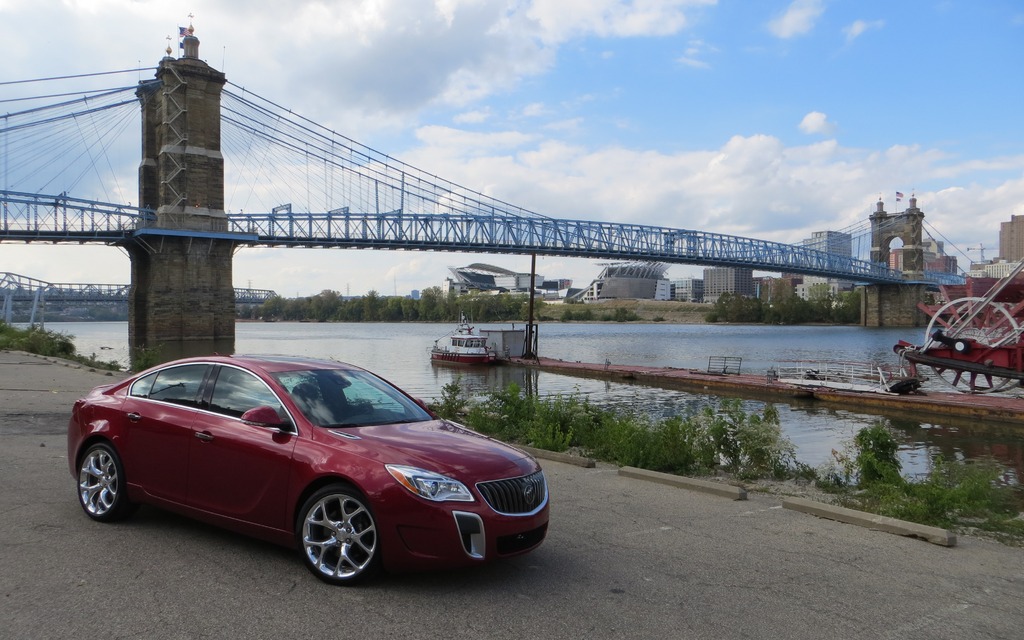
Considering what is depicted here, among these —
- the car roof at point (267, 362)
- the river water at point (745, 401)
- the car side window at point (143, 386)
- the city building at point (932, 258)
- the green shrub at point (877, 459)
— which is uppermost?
the city building at point (932, 258)

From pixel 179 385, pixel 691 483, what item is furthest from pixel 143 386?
pixel 691 483

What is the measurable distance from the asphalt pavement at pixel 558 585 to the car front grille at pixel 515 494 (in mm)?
518

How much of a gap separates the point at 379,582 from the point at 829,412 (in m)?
27.0

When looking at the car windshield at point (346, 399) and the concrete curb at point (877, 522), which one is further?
the concrete curb at point (877, 522)

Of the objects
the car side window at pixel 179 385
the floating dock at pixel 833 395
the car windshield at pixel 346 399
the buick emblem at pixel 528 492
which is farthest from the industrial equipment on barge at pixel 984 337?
the car side window at pixel 179 385

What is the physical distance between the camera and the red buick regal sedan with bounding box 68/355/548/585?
5078mm

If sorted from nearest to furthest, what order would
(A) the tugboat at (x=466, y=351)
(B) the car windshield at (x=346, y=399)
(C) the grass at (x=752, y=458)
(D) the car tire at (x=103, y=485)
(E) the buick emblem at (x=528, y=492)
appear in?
(E) the buick emblem at (x=528, y=492) → (B) the car windshield at (x=346, y=399) → (D) the car tire at (x=103, y=485) → (C) the grass at (x=752, y=458) → (A) the tugboat at (x=466, y=351)

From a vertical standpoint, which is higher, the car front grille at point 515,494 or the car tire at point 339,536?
the car front grille at point 515,494

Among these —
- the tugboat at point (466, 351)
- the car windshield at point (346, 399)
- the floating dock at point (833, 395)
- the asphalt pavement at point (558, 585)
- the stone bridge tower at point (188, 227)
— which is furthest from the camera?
the stone bridge tower at point (188, 227)

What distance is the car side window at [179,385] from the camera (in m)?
6.38

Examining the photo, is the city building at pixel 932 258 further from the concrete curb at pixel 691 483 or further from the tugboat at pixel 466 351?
the concrete curb at pixel 691 483

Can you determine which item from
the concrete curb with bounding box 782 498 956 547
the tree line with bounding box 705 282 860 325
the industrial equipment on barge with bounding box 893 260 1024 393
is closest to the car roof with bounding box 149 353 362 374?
the concrete curb with bounding box 782 498 956 547

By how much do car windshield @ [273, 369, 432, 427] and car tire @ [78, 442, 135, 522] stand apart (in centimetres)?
175

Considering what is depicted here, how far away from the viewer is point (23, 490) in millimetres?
7707
